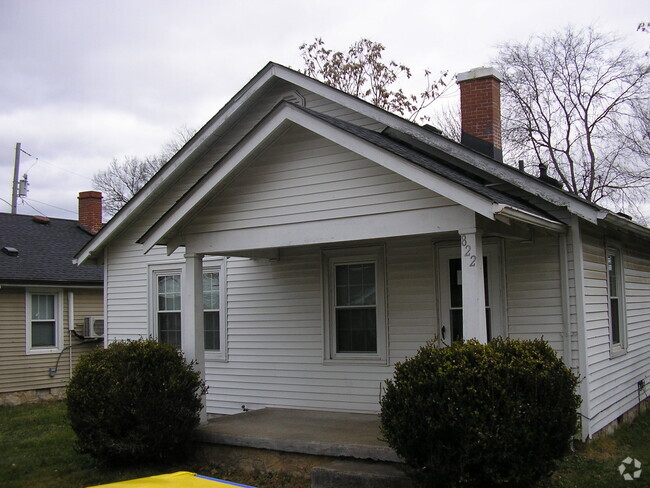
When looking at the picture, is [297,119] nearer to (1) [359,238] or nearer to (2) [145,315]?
(1) [359,238]

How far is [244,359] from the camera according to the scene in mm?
11383

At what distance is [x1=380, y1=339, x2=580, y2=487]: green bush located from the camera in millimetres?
6188

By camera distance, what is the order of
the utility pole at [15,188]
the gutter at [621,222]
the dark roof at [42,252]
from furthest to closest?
the utility pole at [15,188] < the dark roof at [42,252] < the gutter at [621,222]

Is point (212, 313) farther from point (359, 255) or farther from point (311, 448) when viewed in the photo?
point (311, 448)

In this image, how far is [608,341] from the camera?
9.55 m

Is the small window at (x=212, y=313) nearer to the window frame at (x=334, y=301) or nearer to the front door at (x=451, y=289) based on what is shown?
the window frame at (x=334, y=301)

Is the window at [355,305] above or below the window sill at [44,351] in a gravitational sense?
above

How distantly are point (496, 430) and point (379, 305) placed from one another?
402cm

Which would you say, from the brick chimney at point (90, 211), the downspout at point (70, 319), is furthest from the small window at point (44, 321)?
the brick chimney at point (90, 211)

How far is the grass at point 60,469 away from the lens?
8.02 m

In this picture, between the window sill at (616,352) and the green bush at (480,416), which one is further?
the window sill at (616,352)

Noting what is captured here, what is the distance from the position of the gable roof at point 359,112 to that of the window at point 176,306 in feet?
4.39

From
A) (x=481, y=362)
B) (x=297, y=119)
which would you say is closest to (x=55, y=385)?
(x=297, y=119)

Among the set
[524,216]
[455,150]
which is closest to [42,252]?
[455,150]
